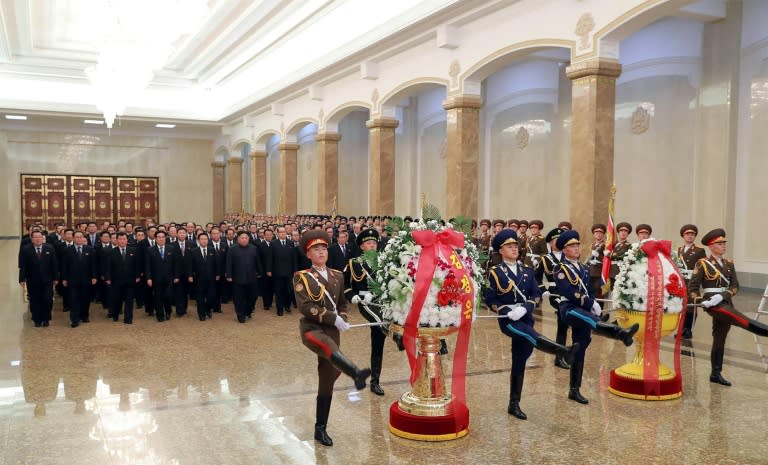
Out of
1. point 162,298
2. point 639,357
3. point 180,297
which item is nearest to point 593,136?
point 639,357

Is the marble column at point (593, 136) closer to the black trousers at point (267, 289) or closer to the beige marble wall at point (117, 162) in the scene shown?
the black trousers at point (267, 289)

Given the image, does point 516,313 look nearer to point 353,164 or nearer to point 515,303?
point 515,303

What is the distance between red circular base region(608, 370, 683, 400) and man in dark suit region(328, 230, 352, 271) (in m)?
6.00

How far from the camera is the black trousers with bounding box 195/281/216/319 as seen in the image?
10859mm

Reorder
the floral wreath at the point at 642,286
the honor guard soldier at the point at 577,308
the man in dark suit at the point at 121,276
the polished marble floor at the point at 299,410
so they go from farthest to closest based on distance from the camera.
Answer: the man in dark suit at the point at 121,276
the floral wreath at the point at 642,286
the honor guard soldier at the point at 577,308
the polished marble floor at the point at 299,410

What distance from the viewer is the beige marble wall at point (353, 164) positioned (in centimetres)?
2622

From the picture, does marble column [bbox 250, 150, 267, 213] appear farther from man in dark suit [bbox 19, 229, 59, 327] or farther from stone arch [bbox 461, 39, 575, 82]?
man in dark suit [bbox 19, 229, 59, 327]

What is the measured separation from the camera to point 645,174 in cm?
1473

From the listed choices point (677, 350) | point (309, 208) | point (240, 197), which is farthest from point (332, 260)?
point (240, 197)

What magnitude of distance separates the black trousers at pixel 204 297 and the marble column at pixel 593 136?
6.63 metres

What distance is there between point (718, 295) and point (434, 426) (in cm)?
342

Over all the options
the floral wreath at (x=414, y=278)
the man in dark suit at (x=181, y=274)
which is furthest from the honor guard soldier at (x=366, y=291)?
the man in dark suit at (x=181, y=274)

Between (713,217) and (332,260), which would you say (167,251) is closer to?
(332,260)

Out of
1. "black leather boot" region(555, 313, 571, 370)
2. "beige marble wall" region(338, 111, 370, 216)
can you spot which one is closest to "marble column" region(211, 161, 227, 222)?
"beige marble wall" region(338, 111, 370, 216)
